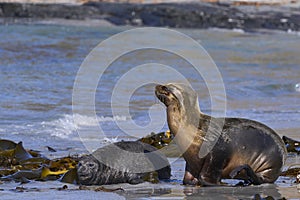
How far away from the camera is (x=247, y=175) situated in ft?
16.8

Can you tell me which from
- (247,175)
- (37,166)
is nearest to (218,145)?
(247,175)

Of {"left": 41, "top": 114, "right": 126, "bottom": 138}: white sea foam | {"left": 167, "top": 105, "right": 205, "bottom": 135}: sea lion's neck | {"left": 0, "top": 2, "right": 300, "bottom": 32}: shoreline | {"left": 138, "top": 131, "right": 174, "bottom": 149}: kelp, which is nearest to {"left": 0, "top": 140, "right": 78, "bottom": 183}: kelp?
{"left": 167, "top": 105, "right": 205, "bottom": 135}: sea lion's neck

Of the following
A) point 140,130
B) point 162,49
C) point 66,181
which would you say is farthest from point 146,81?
point 66,181

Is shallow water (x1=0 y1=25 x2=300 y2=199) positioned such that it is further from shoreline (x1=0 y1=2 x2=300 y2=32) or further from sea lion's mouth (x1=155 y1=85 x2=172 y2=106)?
shoreline (x1=0 y1=2 x2=300 y2=32)

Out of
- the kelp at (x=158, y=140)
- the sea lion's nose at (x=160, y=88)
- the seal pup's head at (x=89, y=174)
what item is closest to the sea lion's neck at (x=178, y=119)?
the sea lion's nose at (x=160, y=88)

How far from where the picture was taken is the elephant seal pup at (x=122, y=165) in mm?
5176

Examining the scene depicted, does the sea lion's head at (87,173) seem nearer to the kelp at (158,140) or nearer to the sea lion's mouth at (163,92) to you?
the sea lion's mouth at (163,92)

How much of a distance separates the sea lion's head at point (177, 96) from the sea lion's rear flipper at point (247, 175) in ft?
1.60

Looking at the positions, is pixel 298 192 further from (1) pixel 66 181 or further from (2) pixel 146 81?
(2) pixel 146 81

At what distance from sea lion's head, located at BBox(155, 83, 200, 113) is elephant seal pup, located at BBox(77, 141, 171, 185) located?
435 mm

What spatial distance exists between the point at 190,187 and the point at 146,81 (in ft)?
22.8

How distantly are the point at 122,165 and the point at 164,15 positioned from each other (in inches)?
735

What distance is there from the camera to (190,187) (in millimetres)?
5055

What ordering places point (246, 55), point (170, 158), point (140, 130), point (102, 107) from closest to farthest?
point (170, 158), point (140, 130), point (102, 107), point (246, 55)
